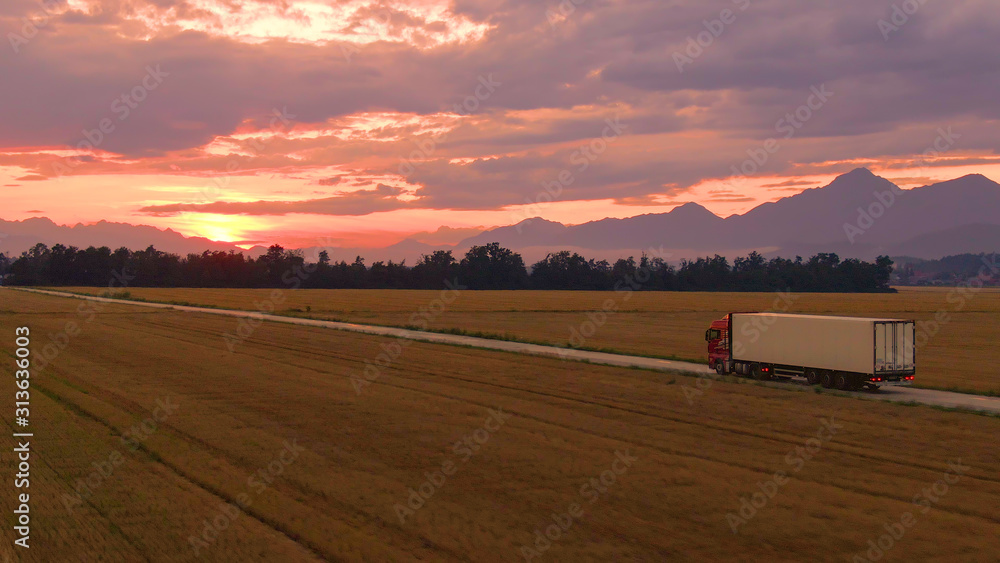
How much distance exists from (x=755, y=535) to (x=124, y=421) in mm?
16158

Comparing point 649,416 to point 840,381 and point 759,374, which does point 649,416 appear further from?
point 759,374

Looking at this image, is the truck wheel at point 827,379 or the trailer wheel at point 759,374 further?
the trailer wheel at point 759,374

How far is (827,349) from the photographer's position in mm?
30219

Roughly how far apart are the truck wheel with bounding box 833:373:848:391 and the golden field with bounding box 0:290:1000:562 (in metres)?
2.13

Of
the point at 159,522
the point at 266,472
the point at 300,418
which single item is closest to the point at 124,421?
the point at 300,418

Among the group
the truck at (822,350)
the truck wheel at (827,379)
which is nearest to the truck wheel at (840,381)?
the truck at (822,350)

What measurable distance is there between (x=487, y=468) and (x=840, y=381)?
17638mm

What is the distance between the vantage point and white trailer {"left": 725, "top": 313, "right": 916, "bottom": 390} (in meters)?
29.0

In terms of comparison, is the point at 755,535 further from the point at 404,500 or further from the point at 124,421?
the point at 124,421

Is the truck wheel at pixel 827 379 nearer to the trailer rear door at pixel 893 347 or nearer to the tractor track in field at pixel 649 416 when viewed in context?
the trailer rear door at pixel 893 347

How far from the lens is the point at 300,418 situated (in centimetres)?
2292

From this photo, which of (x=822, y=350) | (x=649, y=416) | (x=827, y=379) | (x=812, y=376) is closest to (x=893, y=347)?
(x=822, y=350)

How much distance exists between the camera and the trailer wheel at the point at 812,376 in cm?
3081

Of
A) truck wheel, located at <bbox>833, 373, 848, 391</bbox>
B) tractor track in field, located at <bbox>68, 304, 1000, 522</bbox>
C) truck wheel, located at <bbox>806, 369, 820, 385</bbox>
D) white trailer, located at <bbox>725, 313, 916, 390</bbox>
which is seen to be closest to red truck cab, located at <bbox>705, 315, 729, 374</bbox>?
white trailer, located at <bbox>725, 313, 916, 390</bbox>
